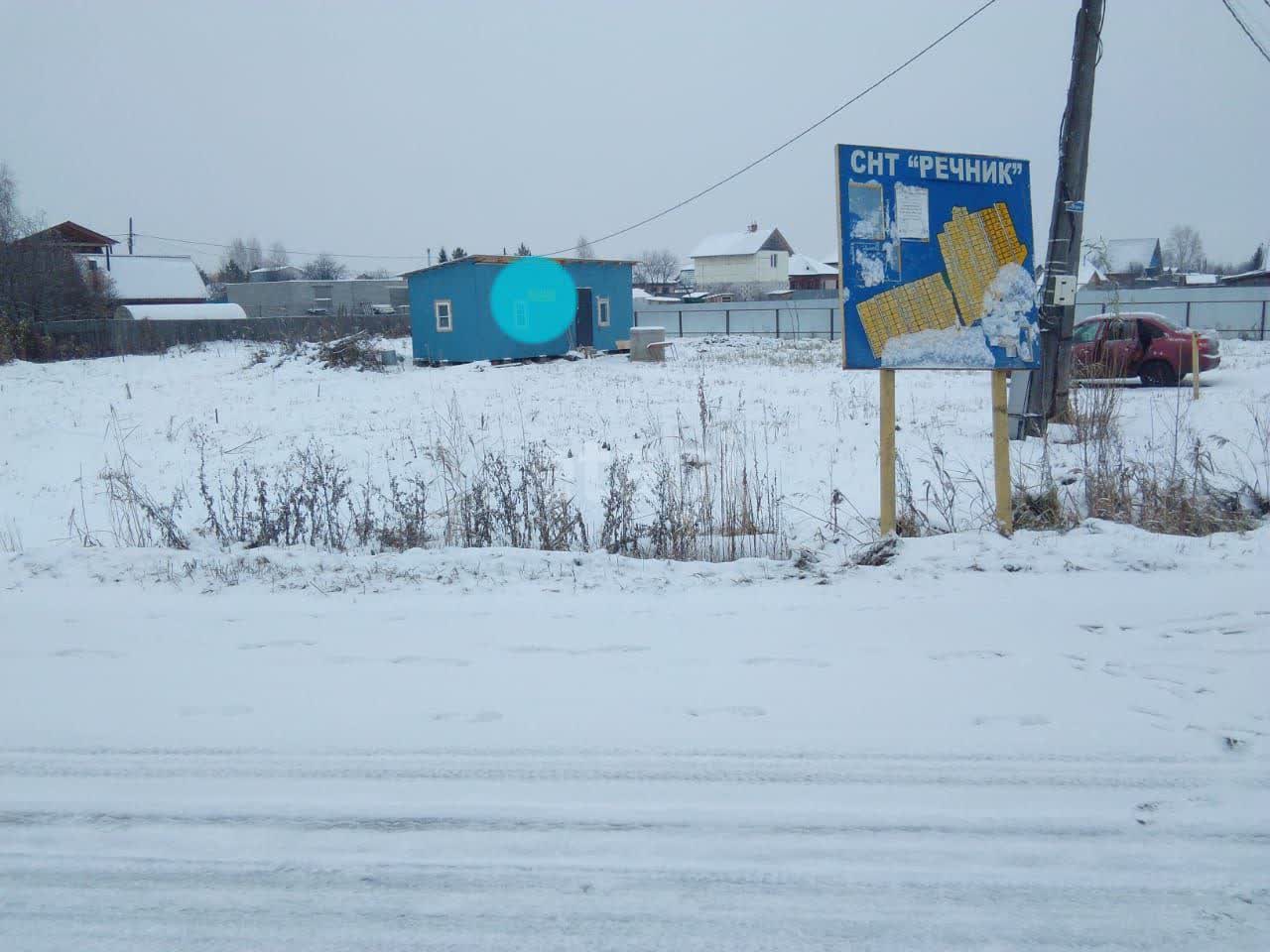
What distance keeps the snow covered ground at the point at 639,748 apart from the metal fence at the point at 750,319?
3963 cm

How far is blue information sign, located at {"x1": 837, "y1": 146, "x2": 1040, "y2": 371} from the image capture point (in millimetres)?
6355

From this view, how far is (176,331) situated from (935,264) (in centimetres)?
3831

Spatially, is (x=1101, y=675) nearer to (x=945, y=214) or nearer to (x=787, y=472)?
(x=945, y=214)

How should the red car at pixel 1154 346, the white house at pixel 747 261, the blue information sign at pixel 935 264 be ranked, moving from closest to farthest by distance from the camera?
the blue information sign at pixel 935 264, the red car at pixel 1154 346, the white house at pixel 747 261

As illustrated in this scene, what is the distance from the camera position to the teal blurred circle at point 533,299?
1122 inches

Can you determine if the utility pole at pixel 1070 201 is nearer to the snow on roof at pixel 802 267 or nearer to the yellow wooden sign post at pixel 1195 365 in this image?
the yellow wooden sign post at pixel 1195 365

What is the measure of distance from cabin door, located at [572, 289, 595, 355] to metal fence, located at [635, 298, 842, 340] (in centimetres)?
1474

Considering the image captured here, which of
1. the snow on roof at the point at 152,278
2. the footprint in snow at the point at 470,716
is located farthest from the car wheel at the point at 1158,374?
the snow on roof at the point at 152,278

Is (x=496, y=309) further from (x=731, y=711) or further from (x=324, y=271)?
(x=324, y=271)

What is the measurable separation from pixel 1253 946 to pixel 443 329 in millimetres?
28353

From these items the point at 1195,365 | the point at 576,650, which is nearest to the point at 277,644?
the point at 576,650

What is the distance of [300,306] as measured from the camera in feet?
224

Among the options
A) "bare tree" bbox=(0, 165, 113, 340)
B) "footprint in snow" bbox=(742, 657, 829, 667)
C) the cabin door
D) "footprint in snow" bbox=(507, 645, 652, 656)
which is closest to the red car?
"footprint in snow" bbox=(742, 657, 829, 667)

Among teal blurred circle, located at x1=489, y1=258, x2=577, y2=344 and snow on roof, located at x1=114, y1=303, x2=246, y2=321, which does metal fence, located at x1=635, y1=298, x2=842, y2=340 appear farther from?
snow on roof, located at x1=114, y1=303, x2=246, y2=321
